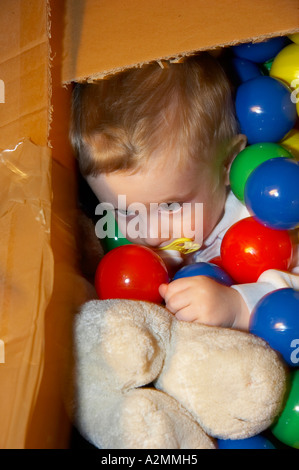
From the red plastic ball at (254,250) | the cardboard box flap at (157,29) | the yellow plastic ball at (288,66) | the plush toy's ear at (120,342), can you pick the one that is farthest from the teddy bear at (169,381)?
the yellow plastic ball at (288,66)

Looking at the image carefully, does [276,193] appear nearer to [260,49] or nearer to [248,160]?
[248,160]

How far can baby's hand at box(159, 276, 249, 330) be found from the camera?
0.78 m

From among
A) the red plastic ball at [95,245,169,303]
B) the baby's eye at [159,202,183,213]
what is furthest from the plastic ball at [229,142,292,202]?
the red plastic ball at [95,245,169,303]

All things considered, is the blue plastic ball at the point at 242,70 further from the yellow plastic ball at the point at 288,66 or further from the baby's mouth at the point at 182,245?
the baby's mouth at the point at 182,245

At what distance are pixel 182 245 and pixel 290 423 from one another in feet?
1.30

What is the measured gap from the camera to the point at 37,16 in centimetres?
83

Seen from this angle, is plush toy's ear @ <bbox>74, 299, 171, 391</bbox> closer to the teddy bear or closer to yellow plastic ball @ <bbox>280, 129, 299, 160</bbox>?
the teddy bear

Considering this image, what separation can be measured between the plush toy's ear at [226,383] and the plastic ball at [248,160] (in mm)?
419

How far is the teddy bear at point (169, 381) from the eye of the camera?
616 mm

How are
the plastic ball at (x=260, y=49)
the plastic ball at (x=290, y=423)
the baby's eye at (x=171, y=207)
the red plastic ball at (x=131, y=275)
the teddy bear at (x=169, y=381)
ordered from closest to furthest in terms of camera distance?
the teddy bear at (x=169, y=381) → the plastic ball at (x=290, y=423) → the red plastic ball at (x=131, y=275) → the baby's eye at (x=171, y=207) → the plastic ball at (x=260, y=49)

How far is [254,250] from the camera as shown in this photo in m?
0.92
